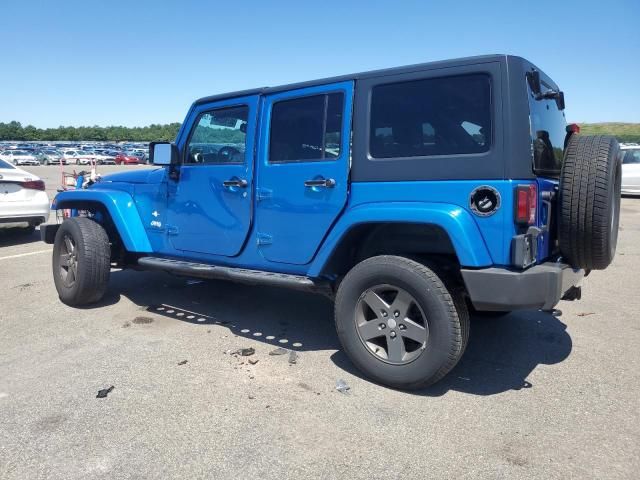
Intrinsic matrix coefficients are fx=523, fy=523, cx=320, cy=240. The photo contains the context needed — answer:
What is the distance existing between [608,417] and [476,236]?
1.30m

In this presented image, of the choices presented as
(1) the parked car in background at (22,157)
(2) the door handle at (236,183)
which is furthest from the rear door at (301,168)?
A: (1) the parked car in background at (22,157)

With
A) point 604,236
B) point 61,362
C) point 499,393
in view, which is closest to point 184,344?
point 61,362

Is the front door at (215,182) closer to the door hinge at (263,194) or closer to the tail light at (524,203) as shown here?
the door hinge at (263,194)

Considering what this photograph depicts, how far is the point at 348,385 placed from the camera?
11.5 feet

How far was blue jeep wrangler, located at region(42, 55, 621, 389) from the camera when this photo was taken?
120 inches

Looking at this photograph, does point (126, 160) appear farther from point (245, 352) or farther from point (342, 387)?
point (342, 387)

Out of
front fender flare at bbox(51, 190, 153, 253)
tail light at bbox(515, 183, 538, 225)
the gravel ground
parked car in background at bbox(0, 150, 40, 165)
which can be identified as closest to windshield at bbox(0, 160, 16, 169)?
the gravel ground

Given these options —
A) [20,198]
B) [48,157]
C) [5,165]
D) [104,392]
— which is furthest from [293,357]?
[48,157]

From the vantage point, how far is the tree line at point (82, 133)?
10512 cm

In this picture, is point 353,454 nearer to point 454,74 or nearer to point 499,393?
point 499,393

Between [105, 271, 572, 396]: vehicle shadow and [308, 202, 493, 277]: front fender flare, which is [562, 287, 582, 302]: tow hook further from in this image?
[308, 202, 493, 277]: front fender flare

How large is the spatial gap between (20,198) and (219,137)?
556cm

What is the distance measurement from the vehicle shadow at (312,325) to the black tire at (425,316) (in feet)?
0.63

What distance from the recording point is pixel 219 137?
4531mm
